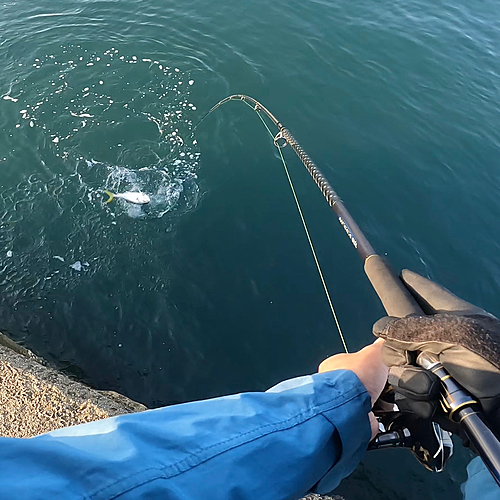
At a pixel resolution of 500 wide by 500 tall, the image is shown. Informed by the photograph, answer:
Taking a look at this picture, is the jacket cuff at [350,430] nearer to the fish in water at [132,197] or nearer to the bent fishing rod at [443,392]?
the bent fishing rod at [443,392]

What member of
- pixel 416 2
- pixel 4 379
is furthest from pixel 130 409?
pixel 416 2

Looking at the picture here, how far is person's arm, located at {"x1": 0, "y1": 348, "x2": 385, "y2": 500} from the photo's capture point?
1.09 m

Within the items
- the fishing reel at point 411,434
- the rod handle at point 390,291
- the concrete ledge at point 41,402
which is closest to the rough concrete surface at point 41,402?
the concrete ledge at point 41,402

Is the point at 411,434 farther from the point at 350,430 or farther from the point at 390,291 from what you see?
the point at 350,430

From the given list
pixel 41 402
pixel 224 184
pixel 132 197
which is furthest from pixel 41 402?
pixel 224 184

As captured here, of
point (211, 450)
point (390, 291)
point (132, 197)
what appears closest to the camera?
point (211, 450)

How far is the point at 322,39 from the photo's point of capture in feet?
35.4

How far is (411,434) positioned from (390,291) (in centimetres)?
85

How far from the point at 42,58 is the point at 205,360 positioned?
7.85m

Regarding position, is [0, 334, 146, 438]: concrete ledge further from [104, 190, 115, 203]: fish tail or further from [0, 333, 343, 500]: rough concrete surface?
[104, 190, 115, 203]: fish tail

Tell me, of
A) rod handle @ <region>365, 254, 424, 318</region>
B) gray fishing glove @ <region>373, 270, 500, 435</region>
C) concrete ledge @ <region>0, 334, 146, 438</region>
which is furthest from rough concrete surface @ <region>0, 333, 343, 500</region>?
gray fishing glove @ <region>373, 270, 500, 435</region>

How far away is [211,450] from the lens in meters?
1.36

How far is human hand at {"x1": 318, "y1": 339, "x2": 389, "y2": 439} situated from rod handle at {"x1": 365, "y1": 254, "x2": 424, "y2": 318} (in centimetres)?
39

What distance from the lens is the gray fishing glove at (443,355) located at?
72.0 inches
